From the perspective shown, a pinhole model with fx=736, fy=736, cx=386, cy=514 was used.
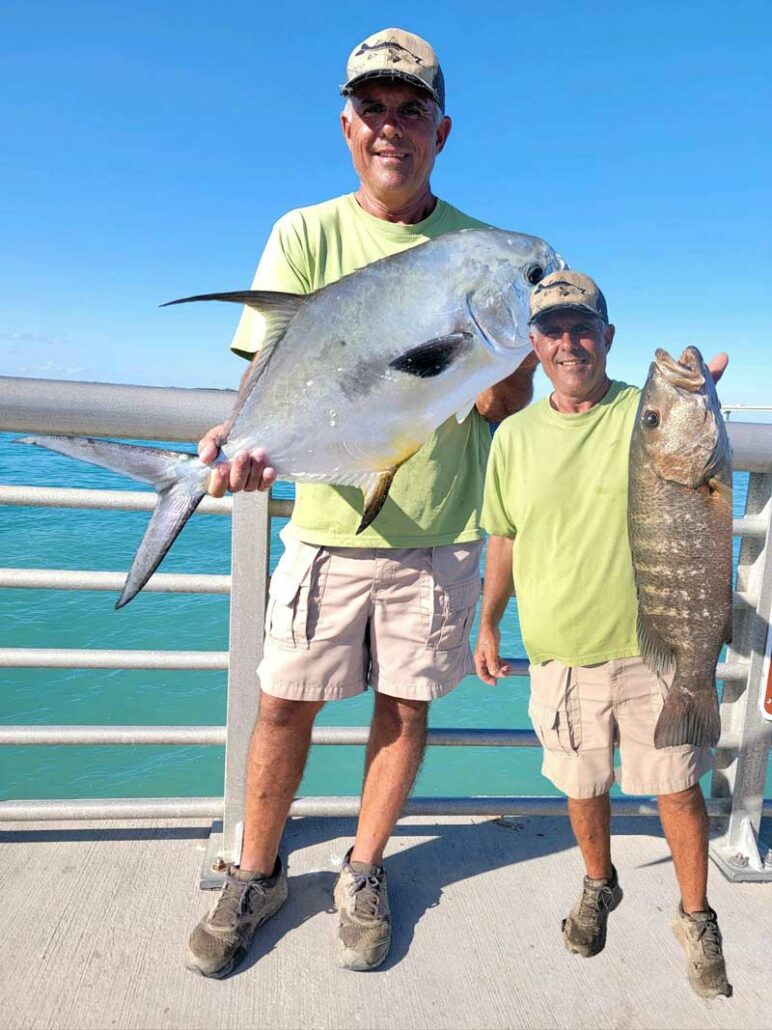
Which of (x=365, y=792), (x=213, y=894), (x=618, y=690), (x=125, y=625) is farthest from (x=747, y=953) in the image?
(x=125, y=625)

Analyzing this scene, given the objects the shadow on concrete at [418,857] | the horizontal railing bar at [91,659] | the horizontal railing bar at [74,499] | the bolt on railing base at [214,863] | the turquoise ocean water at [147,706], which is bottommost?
the turquoise ocean water at [147,706]

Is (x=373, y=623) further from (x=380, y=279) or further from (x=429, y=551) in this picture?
(x=380, y=279)

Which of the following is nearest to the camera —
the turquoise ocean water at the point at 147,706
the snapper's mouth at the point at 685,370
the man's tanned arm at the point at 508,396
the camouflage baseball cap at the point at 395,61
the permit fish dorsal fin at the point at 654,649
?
the snapper's mouth at the point at 685,370

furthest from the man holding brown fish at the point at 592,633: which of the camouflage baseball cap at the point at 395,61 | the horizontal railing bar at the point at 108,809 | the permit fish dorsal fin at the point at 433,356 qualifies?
the horizontal railing bar at the point at 108,809

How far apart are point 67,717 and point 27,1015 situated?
6389 mm

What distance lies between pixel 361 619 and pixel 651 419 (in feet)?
3.16

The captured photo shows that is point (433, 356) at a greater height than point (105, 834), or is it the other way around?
point (433, 356)

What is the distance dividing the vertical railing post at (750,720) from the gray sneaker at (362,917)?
1.16 metres

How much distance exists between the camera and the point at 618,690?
1901 millimetres

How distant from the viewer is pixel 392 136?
6.12ft

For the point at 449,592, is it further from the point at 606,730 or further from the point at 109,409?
the point at 109,409

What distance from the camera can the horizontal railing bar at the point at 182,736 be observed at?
2.23 m

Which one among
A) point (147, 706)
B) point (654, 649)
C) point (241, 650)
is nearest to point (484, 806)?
point (241, 650)

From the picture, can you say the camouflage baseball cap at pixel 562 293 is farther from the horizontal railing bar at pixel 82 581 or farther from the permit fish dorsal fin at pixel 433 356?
the horizontal railing bar at pixel 82 581
